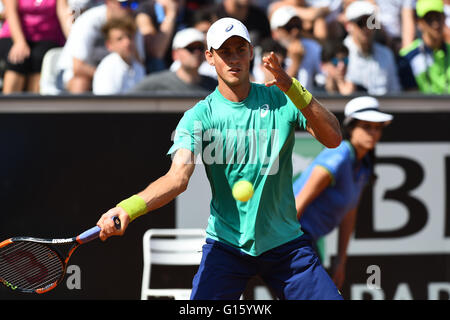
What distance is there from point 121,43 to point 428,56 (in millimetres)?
2969

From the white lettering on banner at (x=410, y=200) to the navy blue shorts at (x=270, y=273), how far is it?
8.28 feet

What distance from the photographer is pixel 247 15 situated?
801 centimetres

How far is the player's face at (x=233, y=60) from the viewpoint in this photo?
4.23 meters

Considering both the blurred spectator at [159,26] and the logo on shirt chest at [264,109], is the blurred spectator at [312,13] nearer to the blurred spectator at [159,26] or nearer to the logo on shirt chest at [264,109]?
the blurred spectator at [159,26]

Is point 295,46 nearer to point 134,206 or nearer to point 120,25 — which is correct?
point 120,25

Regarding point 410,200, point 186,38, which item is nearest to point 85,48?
point 186,38

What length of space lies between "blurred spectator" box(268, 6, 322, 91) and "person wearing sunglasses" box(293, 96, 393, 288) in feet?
3.84

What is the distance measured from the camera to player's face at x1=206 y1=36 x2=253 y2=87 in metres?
4.23

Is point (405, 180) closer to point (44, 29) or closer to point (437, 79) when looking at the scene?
point (437, 79)

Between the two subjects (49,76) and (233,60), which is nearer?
(233,60)

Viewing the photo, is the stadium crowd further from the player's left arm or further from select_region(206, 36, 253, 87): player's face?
the player's left arm

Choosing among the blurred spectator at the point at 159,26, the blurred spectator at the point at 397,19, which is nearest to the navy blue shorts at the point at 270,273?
the blurred spectator at the point at 159,26

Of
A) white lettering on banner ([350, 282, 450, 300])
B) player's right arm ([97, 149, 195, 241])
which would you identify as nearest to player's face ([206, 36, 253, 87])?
player's right arm ([97, 149, 195, 241])

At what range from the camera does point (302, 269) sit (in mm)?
4320
